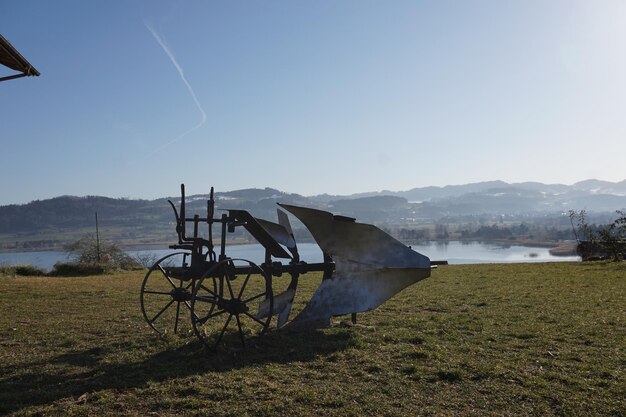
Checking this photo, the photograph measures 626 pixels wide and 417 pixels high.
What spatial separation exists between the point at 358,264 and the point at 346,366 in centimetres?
249

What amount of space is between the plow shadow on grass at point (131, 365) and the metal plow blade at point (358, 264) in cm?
61

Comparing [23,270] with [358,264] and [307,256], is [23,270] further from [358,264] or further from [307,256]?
[358,264]

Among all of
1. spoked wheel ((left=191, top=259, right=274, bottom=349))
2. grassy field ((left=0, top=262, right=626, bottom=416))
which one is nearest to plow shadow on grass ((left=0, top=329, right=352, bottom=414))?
Answer: grassy field ((left=0, top=262, right=626, bottom=416))

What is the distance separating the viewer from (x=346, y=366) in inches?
256

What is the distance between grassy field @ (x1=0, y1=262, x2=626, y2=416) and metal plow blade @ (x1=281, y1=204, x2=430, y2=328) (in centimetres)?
57

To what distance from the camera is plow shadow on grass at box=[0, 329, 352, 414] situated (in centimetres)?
564

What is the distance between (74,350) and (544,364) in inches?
276

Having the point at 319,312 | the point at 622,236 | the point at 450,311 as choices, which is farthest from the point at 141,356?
the point at 622,236

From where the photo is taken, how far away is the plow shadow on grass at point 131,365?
18.5 feet

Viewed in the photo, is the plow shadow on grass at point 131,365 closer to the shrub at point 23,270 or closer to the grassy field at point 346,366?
the grassy field at point 346,366

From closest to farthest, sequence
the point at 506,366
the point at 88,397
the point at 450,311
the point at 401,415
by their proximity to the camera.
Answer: the point at 401,415
the point at 88,397
the point at 506,366
the point at 450,311

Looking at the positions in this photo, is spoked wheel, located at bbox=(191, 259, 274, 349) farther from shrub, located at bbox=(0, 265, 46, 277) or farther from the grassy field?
shrub, located at bbox=(0, 265, 46, 277)

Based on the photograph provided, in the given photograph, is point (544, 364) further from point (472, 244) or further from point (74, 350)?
point (472, 244)

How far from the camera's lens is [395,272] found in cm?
870
